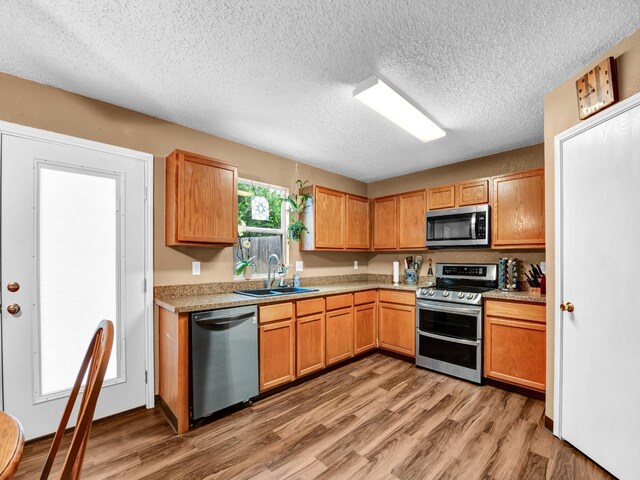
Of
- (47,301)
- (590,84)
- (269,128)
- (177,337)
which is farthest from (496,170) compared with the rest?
(47,301)

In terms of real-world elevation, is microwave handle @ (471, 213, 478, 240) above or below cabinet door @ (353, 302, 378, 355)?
above

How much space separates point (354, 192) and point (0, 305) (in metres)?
4.07

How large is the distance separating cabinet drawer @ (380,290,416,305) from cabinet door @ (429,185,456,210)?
1.17 m

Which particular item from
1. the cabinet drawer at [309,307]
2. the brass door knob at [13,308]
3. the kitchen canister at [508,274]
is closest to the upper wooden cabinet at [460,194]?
the kitchen canister at [508,274]

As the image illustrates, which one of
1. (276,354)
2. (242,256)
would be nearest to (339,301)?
(276,354)

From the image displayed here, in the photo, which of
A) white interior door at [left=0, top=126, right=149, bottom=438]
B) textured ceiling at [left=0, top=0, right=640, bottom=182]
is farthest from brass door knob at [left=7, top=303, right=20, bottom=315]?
textured ceiling at [left=0, top=0, right=640, bottom=182]

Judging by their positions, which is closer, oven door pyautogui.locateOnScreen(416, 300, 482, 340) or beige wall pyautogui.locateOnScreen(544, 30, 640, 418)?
beige wall pyautogui.locateOnScreen(544, 30, 640, 418)

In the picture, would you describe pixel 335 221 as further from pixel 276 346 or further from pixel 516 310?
pixel 516 310

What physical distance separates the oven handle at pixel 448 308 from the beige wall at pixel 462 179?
850 mm

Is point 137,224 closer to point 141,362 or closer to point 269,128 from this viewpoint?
point 141,362

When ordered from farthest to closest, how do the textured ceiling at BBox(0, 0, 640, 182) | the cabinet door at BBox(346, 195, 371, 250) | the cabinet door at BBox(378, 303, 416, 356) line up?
1. the cabinet door at BBox(346, 195, 371, 250)
2. the cabinet door at BBox(378, 303, 416, 356)
3. the textured ceiling at BBox(0, 0, 640, 182)

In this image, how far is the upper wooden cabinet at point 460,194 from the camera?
134 inches

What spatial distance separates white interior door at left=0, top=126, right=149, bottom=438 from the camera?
1996mm

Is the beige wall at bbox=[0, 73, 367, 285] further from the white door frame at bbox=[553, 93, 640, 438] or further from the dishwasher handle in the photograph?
the white door frame at bbox=[553, 93, 640, 438]
